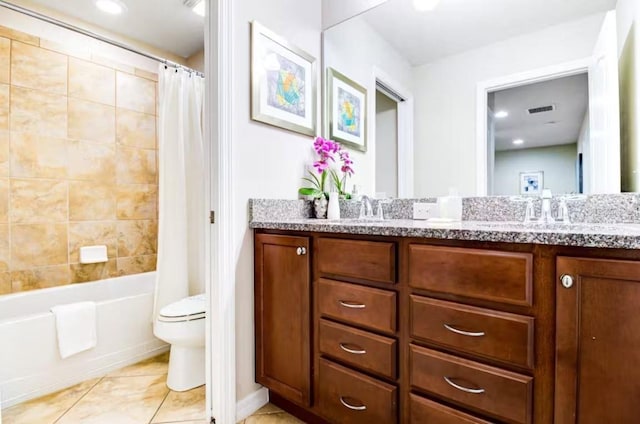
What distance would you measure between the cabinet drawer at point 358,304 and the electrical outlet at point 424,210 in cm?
66

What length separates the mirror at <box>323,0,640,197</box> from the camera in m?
1.27

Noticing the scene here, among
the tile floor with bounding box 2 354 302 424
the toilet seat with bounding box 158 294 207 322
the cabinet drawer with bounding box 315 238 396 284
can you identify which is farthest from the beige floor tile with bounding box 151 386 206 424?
the cabinet drawer with bounding box 315 238 396 284

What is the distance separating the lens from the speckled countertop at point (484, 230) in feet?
2.53

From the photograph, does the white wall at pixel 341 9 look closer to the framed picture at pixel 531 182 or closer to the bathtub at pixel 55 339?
the framed picture at pixel 531 182

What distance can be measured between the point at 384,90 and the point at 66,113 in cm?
224

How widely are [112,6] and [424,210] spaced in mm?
2487

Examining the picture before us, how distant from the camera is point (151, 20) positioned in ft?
7.89

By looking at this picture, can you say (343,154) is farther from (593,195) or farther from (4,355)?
(4,355)

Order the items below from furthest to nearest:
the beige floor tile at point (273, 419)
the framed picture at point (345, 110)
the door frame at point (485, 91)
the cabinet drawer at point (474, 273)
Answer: the framed picture at point (345, 110) < the beige floor tile at point (273, 419) < the door frame at point (485, 91) < the cabinet drawer at point (474, 273)

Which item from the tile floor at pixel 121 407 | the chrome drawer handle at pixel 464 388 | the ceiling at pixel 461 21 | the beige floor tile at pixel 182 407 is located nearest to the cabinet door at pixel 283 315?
the tile floor at pixel 121 407

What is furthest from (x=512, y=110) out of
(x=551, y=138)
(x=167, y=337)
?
(x=167, y=337)

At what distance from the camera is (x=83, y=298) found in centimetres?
227

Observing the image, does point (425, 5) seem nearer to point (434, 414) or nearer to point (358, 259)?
point (358, 259)

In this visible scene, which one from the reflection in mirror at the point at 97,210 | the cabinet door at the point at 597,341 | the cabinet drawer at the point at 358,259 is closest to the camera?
the cabinet door at the point at 597,341
